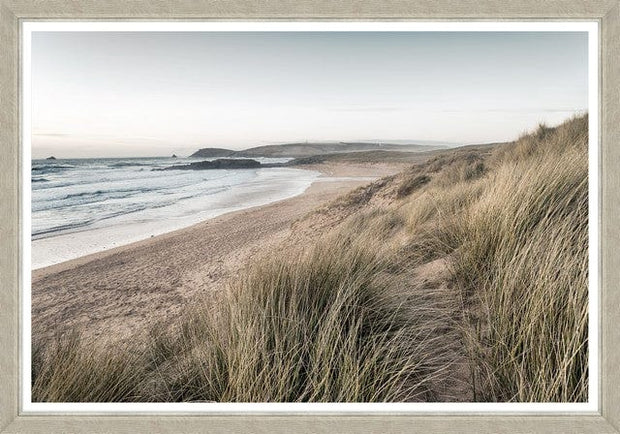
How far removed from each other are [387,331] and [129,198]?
876 cm

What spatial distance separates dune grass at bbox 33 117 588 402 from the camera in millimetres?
1577

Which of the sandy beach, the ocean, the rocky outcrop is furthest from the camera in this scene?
the rocky outcrop

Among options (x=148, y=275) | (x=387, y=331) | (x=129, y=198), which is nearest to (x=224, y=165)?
(x=129, y=198)

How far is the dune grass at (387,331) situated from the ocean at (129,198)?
3.60 meters

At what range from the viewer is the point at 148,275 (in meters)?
5.27

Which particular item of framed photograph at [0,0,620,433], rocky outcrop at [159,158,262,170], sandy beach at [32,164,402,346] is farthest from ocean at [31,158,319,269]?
framed photograph at [0,0,620,433]

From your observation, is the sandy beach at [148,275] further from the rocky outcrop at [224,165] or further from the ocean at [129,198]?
the rocky outcrop at [224,165]

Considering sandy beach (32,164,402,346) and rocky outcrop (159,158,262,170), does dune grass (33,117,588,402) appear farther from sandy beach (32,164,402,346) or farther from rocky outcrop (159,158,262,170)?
rocky outcrop (159,158,262,170)

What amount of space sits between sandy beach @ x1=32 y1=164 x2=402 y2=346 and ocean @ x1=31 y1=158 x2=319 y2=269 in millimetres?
473

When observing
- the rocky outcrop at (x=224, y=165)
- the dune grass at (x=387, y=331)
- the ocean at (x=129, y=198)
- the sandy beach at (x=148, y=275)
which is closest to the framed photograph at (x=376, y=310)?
the dune grass at (x=387, y=331)

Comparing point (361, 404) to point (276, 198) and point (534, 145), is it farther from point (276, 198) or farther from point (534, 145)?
point (276, 198)

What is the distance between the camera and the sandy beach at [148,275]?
373cm

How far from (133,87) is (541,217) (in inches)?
182

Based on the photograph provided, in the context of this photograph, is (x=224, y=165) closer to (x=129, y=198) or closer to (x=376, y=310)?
(x=129, y=198)
